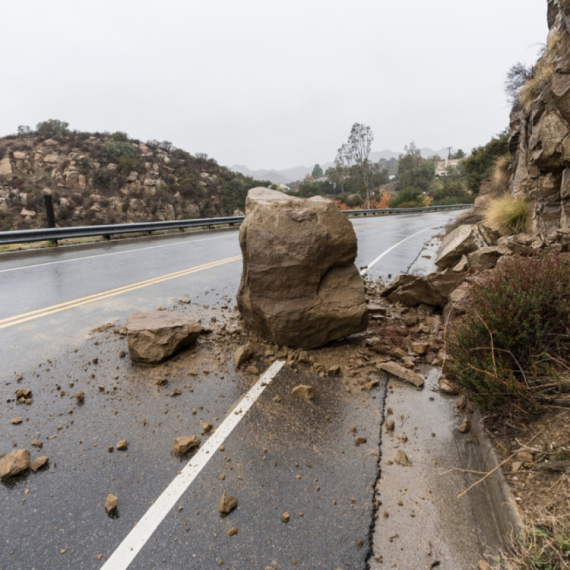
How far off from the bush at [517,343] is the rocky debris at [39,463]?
11.0ft

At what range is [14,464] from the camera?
9.14 feet

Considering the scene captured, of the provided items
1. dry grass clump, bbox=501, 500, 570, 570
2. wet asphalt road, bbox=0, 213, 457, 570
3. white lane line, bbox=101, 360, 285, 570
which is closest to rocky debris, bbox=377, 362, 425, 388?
wet asphalt road, bbox=0, 213, 457, 570

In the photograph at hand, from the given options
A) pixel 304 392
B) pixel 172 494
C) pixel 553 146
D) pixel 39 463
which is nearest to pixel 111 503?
pixel 172 494

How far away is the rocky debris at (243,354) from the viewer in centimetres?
448

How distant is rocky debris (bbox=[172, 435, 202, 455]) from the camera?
300 centimetres

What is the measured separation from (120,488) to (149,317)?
2672 mm

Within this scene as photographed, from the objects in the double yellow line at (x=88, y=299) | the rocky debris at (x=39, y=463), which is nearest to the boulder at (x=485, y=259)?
the rocky debris at (x=39, y=463)

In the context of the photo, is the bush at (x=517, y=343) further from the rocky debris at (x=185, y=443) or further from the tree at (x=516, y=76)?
the tree at (x=516, y=76)

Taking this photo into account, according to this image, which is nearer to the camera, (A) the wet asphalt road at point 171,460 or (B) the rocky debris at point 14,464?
(A) the wet asphalt road at point 171,460

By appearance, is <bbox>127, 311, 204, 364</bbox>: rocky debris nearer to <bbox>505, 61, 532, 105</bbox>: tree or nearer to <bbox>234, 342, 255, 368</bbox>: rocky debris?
<bbox>234, 342, 255, 368</bbox>: rocky debris

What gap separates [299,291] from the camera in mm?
4859

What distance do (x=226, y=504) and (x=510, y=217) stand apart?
9572 millimetres

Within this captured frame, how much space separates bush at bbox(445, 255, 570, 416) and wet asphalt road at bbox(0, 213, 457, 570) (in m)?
1.01

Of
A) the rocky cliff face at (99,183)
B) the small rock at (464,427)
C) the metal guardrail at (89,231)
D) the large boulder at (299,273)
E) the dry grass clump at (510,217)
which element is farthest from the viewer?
the rocky cliff face at (99,183)
